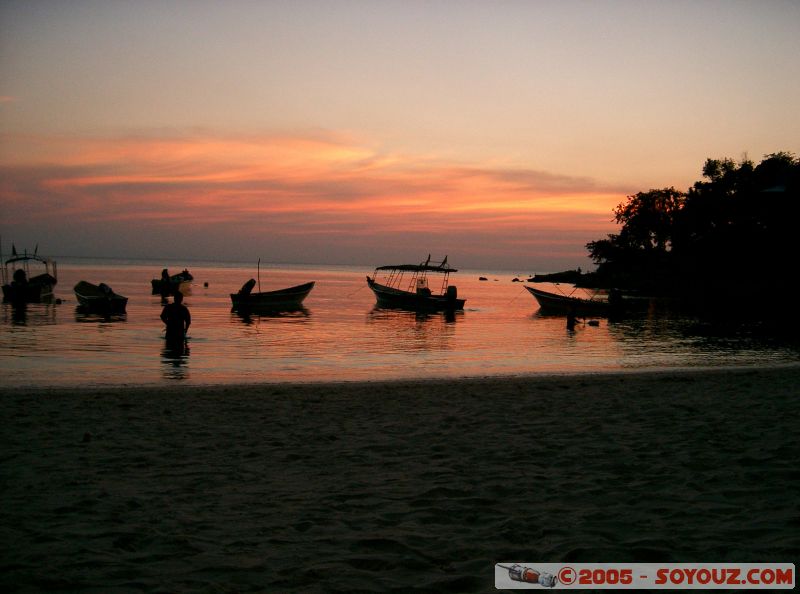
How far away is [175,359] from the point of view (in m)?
24.0

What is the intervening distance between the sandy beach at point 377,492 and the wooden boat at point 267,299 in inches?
1607

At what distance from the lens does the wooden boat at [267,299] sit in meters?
52.6

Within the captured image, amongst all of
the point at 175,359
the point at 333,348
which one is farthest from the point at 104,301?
the point at 175,359

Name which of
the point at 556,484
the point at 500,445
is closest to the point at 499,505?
the point at 556,484

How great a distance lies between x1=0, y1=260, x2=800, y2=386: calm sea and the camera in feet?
69.2

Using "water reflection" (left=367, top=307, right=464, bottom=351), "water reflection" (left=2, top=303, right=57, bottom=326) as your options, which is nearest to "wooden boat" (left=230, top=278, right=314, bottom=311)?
"water reflection" (left=367, top=307, right=464, bottom=351)

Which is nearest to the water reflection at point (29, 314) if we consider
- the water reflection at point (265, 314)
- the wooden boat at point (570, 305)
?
the water reflection at point (265, 314)

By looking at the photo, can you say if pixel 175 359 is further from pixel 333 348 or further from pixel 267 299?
pixel 267 299

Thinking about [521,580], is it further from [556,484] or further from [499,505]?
[556,484]

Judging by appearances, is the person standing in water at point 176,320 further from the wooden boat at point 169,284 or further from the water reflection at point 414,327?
the wooden boat at point 169,284

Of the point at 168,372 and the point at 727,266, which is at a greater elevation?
the point at 727,266

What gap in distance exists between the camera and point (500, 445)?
882 cm

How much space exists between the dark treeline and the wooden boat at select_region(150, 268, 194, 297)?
57483mm

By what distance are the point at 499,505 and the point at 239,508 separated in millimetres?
2568
